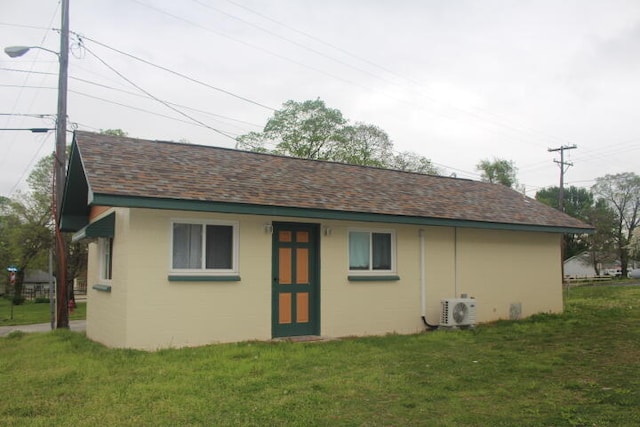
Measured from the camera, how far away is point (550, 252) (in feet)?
54.3

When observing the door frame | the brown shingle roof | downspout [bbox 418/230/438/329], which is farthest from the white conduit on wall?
the door frame

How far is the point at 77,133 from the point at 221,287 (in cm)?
484

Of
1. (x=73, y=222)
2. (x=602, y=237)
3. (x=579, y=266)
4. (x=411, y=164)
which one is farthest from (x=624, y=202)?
(x=73, y=222)

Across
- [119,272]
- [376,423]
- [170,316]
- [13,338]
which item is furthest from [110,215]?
[376,423]

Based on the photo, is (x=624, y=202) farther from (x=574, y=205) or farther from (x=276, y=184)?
(x=276, y=184)

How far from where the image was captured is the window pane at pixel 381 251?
43.0 feet

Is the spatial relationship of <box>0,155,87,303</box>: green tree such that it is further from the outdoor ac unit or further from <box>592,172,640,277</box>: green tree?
<box>592,172,640,277</box>: green tree

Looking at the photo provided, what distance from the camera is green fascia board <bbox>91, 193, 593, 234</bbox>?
9703 mm

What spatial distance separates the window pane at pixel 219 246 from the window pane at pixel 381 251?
139 inches

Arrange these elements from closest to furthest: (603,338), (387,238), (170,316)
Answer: (170,316)
(603,338)
(387,238)

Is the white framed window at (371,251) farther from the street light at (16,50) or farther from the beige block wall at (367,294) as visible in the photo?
the street light at (16,50)

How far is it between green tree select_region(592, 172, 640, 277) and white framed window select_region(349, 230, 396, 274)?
184 feet

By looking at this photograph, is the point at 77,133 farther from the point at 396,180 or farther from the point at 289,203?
the point at 396,180

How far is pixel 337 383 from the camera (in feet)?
24.6
